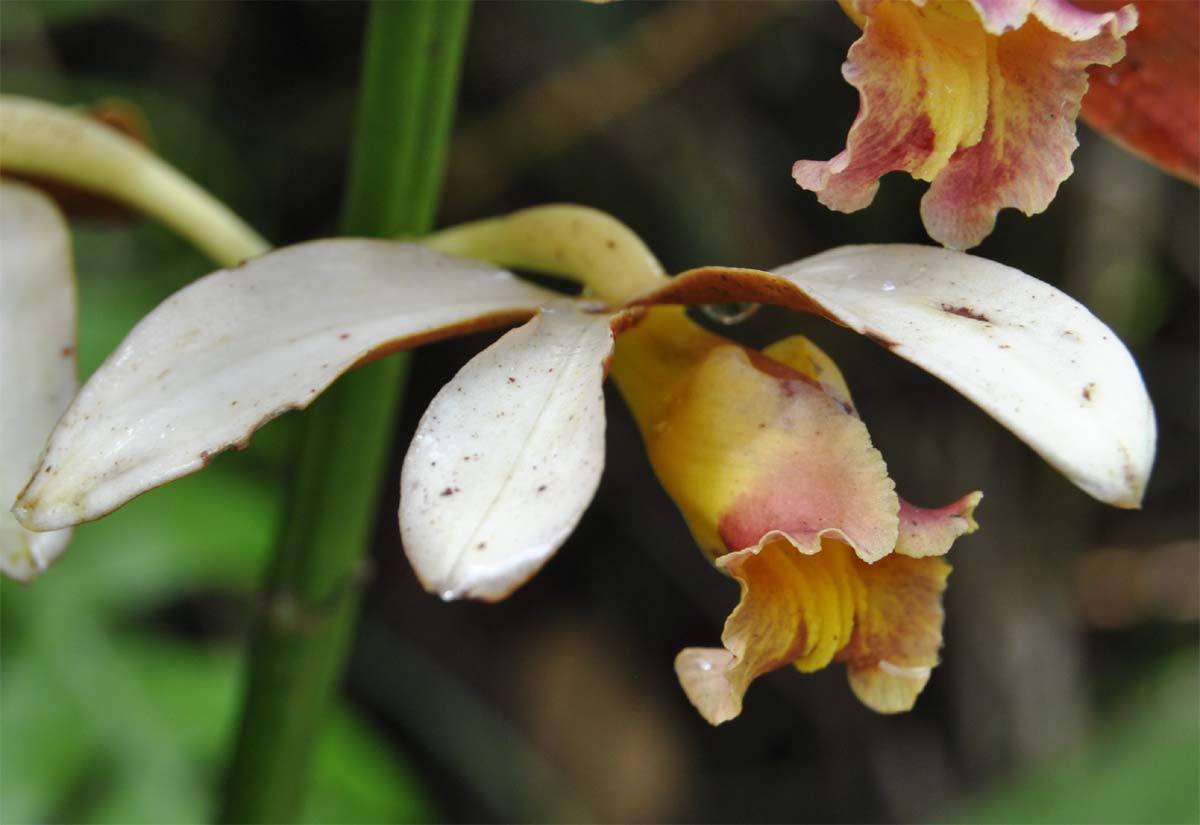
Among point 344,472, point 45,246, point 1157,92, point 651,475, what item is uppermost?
point 1157,92

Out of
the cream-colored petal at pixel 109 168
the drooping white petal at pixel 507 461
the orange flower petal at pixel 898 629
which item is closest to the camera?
the drooping white petal at pixel 507 461

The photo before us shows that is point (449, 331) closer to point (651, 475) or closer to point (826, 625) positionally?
point (826, 625)

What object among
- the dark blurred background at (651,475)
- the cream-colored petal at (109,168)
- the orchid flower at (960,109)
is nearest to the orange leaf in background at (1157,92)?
the orchid flower at (960,109)


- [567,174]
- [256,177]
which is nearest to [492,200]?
[567,174]

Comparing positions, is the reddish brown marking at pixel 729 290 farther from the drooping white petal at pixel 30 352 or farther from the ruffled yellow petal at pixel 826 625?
the drooping white petal at pixel 30 352

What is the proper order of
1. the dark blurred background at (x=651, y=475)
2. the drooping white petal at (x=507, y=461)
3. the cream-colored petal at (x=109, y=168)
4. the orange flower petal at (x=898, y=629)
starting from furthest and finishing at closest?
the dark blurred background at (x=651, y=475)
the cream-colored petal at (x=109, y=168)
the orange flower petal at (x=898, y=629)
the drooping white petal at (x=507, y=461)

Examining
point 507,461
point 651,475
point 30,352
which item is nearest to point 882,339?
point 507,461

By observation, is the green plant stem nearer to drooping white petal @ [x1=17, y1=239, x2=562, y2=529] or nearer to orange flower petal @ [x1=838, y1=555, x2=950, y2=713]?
drooping white petal @ [x1=17, y1=239, x2=562, y2=529]
